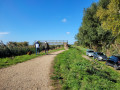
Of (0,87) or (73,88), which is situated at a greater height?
(0,87)

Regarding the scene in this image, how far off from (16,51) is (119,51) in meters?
19.2

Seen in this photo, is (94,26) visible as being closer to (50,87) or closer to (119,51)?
(119,51)

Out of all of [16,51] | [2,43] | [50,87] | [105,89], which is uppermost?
[2,43]

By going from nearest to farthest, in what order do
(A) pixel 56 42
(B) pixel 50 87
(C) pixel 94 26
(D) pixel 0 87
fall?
(D) pixel 0 87 < (B) pixel 50 87 < (C) pixel 94 26 < (A) pixel 56 42

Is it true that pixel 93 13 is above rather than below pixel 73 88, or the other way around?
above

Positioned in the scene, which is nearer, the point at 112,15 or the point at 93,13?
the point at 112,15

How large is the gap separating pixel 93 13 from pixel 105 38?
23.3 ft

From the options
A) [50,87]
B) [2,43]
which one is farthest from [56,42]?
[50,87]

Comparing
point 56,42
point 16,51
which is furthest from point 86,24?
point 16,51

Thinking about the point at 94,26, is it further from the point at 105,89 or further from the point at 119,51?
the point at 105,89

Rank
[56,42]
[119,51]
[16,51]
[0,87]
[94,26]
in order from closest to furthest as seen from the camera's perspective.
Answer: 1. [0,87]
2. [16,51]
3. [119,51]
4. [94,26]
5. [56,42]

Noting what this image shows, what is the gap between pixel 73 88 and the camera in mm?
3676

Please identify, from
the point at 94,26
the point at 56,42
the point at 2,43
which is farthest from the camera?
the point at 56,42

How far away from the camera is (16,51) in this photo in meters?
13.0
